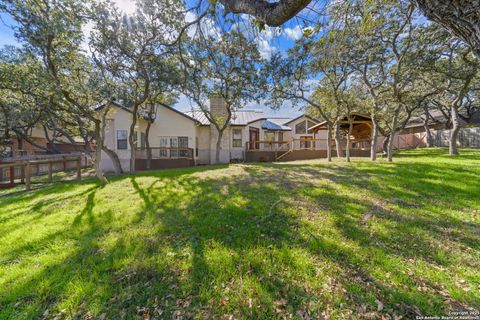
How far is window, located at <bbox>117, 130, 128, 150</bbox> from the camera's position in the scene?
47.8 ft

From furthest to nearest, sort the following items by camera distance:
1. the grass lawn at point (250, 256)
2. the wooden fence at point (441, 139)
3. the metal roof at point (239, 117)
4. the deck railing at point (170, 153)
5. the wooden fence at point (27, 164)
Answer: the wooden fence at point (441, 139)
the metal roof at point (239, 117)
the deck railing at point (170, 153)
the wooden fence at point (27, 164)
the grass lawn at point (250, 256)

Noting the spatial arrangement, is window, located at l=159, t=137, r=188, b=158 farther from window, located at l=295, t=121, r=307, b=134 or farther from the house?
window, located at l=295, t=121, r=307, b=134

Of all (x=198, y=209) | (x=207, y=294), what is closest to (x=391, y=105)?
(x=198, y=209)

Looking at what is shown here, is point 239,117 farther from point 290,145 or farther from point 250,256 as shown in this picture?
point 250,256

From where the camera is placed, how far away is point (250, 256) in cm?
288

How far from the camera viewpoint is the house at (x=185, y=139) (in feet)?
47.8

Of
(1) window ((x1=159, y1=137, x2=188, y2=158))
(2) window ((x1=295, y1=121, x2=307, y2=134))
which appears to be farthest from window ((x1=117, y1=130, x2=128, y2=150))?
(2) window ((x1=295, y1=121, x2=307, y2=134))

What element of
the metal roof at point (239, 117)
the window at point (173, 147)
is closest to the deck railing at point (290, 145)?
the metal roof at point (239, 117)

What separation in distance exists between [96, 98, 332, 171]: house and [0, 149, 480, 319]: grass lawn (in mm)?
9689

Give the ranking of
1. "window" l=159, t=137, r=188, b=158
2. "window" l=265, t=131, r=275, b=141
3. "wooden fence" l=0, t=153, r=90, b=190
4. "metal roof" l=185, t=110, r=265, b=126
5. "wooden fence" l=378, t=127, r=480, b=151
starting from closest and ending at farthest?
"wooden fence" l=0, t=153, r=90, b=190 → "window" l=159, t=137, r=188, b=158 → "metal roof" l=185, t=110, r=265, b=126 → "wooden fence" l=378, t=127, r=480, b=151 → "window" l=265, t=131, r=275, b=141

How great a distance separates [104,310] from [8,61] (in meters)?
11.5

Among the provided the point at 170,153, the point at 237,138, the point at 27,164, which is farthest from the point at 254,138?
the point at 27,164

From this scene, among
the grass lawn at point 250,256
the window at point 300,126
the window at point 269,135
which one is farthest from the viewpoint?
the window at point 300,126

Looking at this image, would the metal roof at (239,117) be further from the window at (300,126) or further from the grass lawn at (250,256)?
the grass lawn at (250,256)
